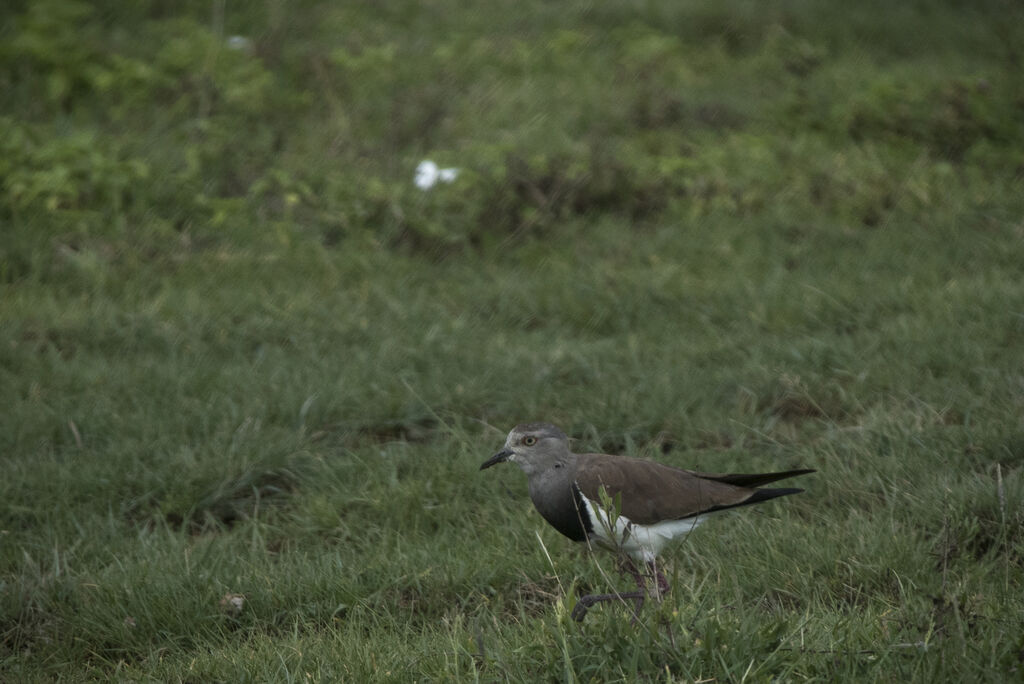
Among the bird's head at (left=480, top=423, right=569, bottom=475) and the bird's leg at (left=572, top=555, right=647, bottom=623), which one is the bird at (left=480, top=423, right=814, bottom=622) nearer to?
the bird's head at (left=480, top=423, right=569, bottom=475)

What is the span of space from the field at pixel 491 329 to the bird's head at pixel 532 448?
1.16 feet

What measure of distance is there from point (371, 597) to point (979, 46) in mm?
9238

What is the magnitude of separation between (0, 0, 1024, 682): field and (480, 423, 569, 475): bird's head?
0.35m

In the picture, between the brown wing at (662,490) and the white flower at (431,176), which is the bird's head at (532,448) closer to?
the brown wing at (662,490)

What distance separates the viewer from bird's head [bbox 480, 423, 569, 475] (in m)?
4.00

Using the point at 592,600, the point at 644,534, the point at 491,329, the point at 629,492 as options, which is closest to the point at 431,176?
the point at 491,329

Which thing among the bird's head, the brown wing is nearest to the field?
the brown wing

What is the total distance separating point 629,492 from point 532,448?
1.37 ft

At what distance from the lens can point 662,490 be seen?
389 cm

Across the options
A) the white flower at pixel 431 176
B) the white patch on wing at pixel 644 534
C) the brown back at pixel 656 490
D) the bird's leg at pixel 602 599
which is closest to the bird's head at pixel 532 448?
the brown back at pixel 656 490

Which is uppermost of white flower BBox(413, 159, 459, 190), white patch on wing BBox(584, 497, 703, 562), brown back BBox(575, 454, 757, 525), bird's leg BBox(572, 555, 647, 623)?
white flower BBox(413, 159, 459, 190)

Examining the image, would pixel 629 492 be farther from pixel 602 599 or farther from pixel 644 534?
pixel 602 599

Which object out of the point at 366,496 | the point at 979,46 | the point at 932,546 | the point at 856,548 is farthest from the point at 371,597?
the point at 979,46

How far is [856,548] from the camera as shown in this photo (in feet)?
12.4
